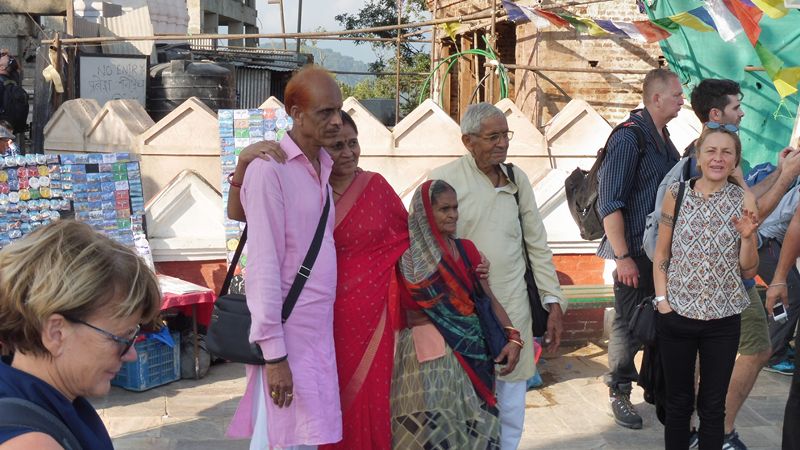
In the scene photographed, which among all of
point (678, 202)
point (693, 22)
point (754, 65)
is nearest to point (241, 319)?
point (678, 202)

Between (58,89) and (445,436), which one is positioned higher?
(58,89)

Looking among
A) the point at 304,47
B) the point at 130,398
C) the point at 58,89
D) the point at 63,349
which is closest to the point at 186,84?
the point at 58,89

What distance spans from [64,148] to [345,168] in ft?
20.2

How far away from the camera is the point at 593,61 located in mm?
12562

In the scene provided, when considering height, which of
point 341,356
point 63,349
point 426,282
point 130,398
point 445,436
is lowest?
point 130,398

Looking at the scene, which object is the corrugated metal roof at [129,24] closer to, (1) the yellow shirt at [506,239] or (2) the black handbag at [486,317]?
(1) the yellow shirt at [506,239]

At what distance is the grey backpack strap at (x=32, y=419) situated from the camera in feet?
4.86

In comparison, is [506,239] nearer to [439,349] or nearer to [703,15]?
[439,349]

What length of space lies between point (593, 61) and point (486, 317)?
9700 mm

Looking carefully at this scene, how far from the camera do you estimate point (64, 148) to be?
8.69m

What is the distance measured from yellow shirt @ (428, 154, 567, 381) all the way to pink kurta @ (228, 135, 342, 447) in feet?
2.97

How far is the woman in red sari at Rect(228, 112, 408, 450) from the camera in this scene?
321cm

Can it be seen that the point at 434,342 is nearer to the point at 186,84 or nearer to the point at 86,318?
the point at 86,318

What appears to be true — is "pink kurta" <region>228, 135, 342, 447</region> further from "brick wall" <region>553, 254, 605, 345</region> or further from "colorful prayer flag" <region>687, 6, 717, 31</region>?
"colorful prayer flag" <region>687, 6, 717, 31</region>
